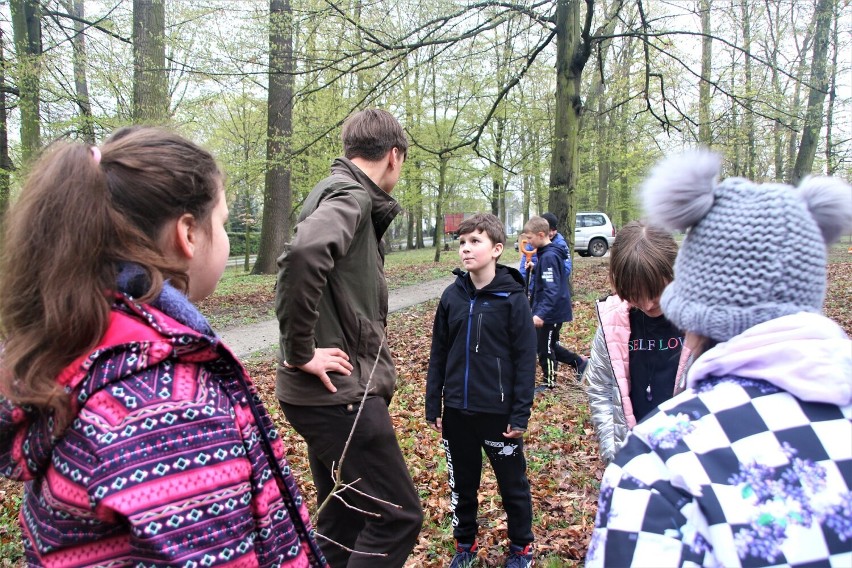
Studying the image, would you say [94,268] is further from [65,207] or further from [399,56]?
[399,56]

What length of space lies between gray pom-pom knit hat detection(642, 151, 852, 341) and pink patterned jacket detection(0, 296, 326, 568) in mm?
983

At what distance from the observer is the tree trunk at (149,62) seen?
396 inches

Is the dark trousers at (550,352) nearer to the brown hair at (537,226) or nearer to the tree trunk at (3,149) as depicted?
the brown hair at (537,226)

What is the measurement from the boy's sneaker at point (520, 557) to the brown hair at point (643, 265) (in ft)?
5.15

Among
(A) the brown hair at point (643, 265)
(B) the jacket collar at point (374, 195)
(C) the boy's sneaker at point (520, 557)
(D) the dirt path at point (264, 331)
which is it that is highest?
(B) the jacket collar at point (374, 195)

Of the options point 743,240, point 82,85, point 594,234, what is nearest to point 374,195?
point 743,240

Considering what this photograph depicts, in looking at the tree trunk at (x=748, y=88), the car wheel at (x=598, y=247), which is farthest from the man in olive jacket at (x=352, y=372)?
the car wheel at (x=598, y=247)

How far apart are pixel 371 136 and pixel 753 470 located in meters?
2.03

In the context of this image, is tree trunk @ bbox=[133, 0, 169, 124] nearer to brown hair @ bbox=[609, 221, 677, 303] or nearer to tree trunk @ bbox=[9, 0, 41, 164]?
tree trunk @ bbox=[9, 0, 41, 164]

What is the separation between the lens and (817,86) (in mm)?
9664

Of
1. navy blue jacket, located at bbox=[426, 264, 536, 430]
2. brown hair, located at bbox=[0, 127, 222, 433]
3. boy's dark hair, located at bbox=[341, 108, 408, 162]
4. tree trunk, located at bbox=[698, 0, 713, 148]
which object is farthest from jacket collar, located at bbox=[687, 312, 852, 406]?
tree trunk, located at bbox=[698, 0, 713, 148]

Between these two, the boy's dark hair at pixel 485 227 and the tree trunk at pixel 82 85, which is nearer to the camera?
the boy's dark hair at pixel 485 227

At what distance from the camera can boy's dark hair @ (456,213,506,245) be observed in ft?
11.0

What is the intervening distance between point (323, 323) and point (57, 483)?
1364 mm
